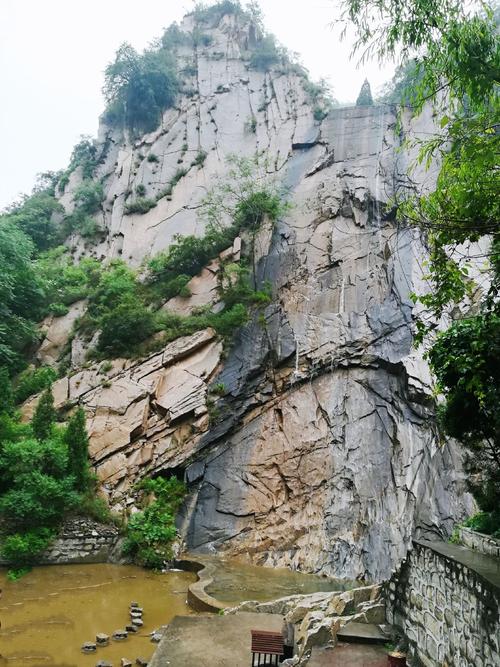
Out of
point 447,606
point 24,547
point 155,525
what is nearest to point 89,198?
point 155,525

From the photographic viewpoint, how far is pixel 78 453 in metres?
12.5

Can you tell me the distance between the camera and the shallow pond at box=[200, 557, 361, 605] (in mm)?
8906

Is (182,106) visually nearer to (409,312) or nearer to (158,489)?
(409,312)

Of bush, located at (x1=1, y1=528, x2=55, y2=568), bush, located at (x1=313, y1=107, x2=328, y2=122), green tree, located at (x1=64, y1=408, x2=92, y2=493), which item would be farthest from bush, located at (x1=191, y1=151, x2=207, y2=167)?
bush, located at (x1=1, y1=528, x2=55, y2=568)

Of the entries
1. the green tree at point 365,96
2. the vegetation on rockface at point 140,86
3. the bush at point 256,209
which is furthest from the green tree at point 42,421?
the green tree at point 365,96

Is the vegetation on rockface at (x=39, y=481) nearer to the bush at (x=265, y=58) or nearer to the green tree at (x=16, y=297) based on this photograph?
the green tree at (x=16, y=297)

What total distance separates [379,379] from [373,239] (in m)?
6.28

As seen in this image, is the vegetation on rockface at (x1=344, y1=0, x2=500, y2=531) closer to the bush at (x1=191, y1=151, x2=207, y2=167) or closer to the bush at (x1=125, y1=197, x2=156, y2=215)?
the bush at (x1=125, y1=197, x2=156, y2=215)

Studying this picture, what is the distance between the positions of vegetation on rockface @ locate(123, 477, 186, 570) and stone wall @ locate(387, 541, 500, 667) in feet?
23.7

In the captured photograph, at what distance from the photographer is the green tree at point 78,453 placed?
40.6 feet

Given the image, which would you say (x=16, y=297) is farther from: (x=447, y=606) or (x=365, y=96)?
(x=365, y=96)

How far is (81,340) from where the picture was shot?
18.1m

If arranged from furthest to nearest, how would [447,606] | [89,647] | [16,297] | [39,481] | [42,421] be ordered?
[16,297] → [42,421] → [39,481] → [89,647] → [447,606]

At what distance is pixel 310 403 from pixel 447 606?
421 inches
